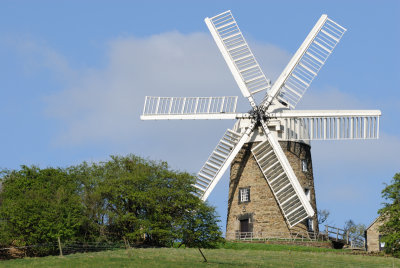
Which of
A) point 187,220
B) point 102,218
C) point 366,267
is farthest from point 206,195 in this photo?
point 366,267

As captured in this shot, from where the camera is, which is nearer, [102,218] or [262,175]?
[102,218]

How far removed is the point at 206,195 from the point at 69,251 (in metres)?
10.2

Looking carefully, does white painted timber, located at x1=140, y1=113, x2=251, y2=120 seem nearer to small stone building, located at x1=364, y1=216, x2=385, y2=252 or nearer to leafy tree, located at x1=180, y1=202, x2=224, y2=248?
leafy tree, located at x1=180, y1=202, x2=224, y2=248

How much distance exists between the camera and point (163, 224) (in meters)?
48.9

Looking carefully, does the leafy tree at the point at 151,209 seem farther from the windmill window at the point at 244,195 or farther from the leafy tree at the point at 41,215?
the windmill window at the point at 244,195

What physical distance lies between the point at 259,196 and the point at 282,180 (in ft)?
7.01

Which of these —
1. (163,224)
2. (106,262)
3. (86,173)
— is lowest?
(106,262)

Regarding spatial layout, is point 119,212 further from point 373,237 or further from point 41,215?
point 373,237

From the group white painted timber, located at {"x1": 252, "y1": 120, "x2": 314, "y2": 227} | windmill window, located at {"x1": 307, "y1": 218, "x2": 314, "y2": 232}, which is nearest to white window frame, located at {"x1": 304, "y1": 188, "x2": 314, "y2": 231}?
windmill window, located at {"x1": 307, "y1": 218, "x2": 314, "y2": 232}

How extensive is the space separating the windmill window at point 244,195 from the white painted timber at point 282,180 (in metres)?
1.90

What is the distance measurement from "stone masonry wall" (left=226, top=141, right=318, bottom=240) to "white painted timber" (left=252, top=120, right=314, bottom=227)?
499 millimetres

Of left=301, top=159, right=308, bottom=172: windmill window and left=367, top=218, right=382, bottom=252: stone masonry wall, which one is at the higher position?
left=301, top=159, right=308, bottom=172: windmill window

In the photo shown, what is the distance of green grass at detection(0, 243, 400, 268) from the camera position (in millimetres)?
37094

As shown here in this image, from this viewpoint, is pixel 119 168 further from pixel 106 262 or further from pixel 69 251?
pixel 106 262
